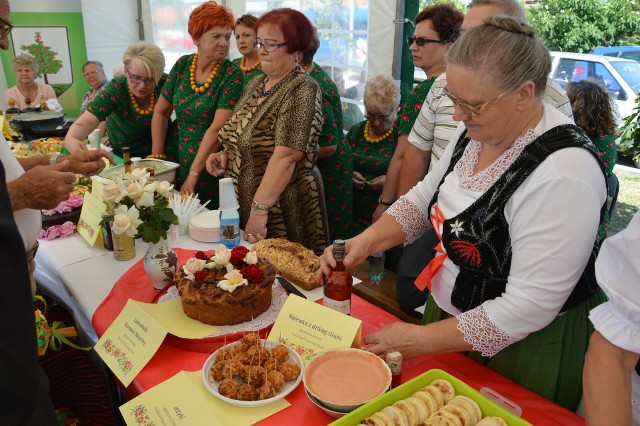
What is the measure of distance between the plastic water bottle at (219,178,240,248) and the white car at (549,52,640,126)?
9.03 feet

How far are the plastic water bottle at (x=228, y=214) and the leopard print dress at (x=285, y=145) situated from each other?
0.43 m

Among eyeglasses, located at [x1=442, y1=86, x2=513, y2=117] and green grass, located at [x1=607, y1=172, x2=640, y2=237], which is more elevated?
eyeglasses, located at [x1=442, y1=86, x2=513, y2=117]

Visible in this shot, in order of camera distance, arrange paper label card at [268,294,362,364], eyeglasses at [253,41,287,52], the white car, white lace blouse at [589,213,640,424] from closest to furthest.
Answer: white lace blouse at [589,213,640,424]
paper label card at [268,294,362,364]
eyeglasses at [253,41,287,52]
the white car

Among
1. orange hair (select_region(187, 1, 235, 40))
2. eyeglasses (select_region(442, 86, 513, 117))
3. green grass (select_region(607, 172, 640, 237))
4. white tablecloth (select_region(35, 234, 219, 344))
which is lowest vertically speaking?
green grass (select_region(607, 172, 640, 237))

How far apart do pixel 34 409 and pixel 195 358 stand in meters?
0.52

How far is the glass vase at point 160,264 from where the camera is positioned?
1.62 metres

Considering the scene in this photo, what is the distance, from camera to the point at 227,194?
1.92 m

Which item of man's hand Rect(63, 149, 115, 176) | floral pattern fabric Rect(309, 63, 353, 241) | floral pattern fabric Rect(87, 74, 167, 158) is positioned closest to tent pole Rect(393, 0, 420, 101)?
floral pattern fabric Rect(309, 63, 353, 241)

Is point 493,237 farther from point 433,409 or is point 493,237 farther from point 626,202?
point 626,202

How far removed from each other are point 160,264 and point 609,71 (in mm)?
3523

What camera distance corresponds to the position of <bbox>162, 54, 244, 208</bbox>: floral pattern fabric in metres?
2.87

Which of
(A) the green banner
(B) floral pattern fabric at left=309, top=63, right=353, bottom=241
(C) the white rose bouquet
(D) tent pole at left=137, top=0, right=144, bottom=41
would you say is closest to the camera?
(C) the white rose bouquet

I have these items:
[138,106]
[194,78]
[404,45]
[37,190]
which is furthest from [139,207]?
[404,45]

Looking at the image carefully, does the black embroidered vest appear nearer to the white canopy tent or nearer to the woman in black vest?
the woman in black vest
